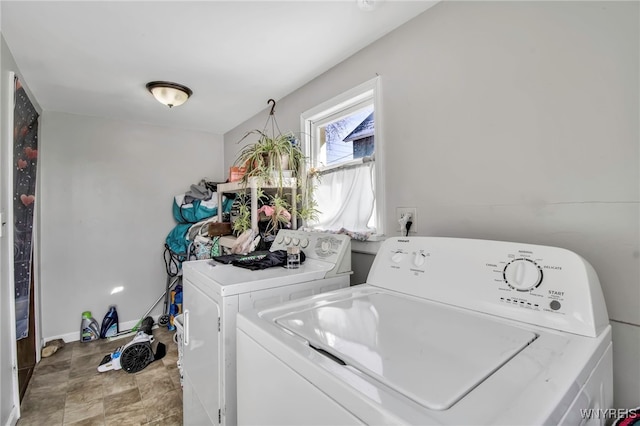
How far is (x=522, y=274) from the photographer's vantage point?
0.90 metres

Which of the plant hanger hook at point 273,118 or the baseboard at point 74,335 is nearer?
the plant hanger hook at point 273,118

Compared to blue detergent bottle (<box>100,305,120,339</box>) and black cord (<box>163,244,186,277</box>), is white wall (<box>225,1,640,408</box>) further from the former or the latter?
blue detergent bottle (<box>100,305,120,339</box>)

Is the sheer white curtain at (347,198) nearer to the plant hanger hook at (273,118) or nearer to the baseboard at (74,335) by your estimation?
the plant hanger hook at (273,118)

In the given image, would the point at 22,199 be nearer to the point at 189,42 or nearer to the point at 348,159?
the point at 189,42

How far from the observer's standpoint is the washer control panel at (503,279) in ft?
2.61

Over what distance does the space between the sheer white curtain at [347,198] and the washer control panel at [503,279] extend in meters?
0.63

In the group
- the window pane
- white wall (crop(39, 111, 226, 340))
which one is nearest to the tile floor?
white wall (crop(39, 111, 226, 340))

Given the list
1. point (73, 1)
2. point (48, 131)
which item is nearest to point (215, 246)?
point (73, 1)

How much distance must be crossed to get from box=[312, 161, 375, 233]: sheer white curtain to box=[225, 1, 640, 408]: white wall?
0.72 feet

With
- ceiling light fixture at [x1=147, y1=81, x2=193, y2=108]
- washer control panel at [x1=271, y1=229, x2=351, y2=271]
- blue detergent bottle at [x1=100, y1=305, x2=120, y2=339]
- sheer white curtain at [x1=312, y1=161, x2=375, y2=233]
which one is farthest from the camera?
blue detergent bottle at [x1=100, y1=305, x2=120, y2=339]

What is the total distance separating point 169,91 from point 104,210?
1.70 m

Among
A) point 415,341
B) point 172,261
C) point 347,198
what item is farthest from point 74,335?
point 415,341

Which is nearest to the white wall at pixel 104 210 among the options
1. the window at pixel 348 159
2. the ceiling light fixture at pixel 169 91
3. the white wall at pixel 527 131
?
the ceiling light fixture at pixel 169 91

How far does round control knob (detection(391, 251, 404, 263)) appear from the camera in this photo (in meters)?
1.23
